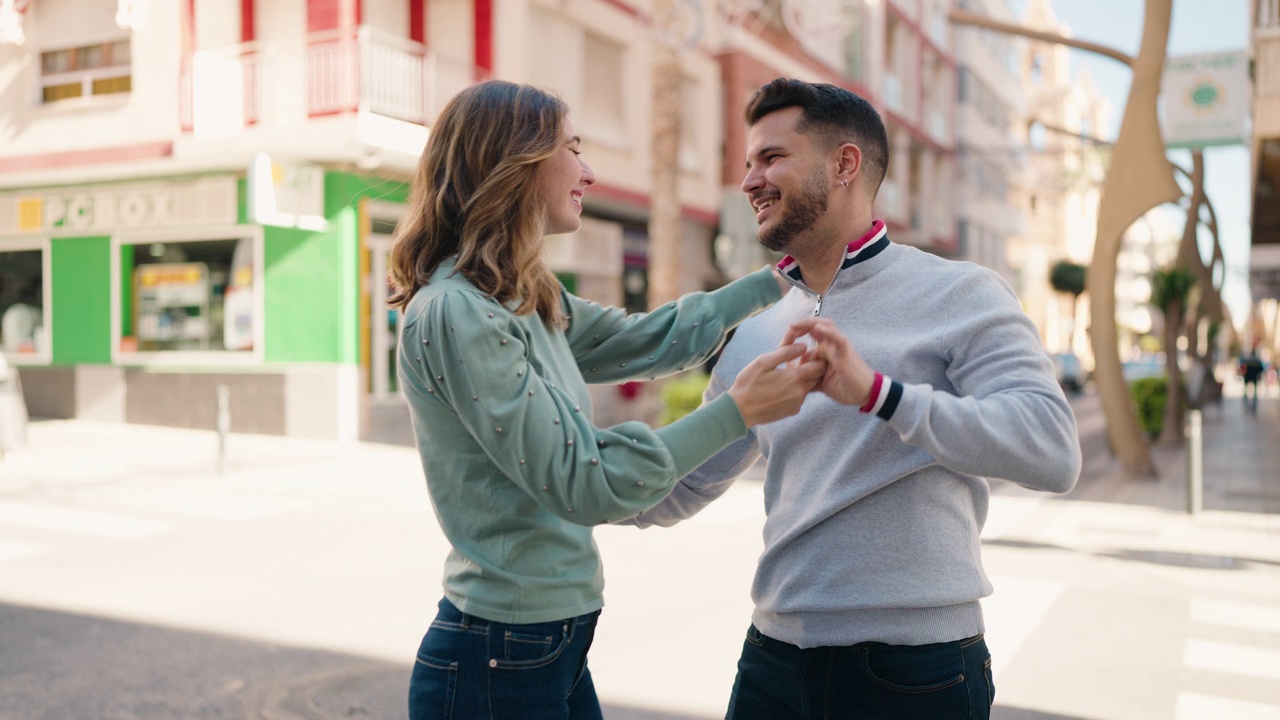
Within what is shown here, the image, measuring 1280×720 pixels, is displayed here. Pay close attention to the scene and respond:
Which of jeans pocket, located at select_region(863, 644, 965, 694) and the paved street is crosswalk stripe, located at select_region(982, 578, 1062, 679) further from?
jeans pocket, located at select_region(863, 644, 965, 694)

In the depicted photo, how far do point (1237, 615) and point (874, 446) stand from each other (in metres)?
5.62

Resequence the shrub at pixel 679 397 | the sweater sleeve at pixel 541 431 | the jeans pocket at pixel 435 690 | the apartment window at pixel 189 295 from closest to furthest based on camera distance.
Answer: the sweater sleeve at pixel 541 431, the jeans pocket at pixel 435 690, the shrub at pixel 679 397, the apartment window at pixel 189 295

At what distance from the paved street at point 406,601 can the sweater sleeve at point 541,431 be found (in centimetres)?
317

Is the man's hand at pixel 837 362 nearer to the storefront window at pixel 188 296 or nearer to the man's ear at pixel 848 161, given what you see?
the man's ear at pixel 848 161

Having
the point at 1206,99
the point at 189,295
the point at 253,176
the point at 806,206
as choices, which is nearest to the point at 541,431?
the point at 806,206

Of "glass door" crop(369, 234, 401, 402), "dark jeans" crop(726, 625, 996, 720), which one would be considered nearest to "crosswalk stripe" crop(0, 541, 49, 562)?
"dark jeans" crop(726, 625, 996, 720)

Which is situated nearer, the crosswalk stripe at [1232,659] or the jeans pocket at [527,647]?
the jeans pocket at [527,647]

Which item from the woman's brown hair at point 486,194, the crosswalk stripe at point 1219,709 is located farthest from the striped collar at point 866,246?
the crosswalk stripe at point 1219,709

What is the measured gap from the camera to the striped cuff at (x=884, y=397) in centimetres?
187

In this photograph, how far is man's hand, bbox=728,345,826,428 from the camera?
1877mm

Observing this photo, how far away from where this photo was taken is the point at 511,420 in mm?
1825

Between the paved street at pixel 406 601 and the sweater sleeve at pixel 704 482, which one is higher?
the sweater sleeve at pixel 704 482

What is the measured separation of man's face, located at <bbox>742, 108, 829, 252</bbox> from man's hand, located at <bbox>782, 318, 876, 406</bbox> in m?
0.44

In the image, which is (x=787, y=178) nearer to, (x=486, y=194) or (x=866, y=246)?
(x=866, y=246)
